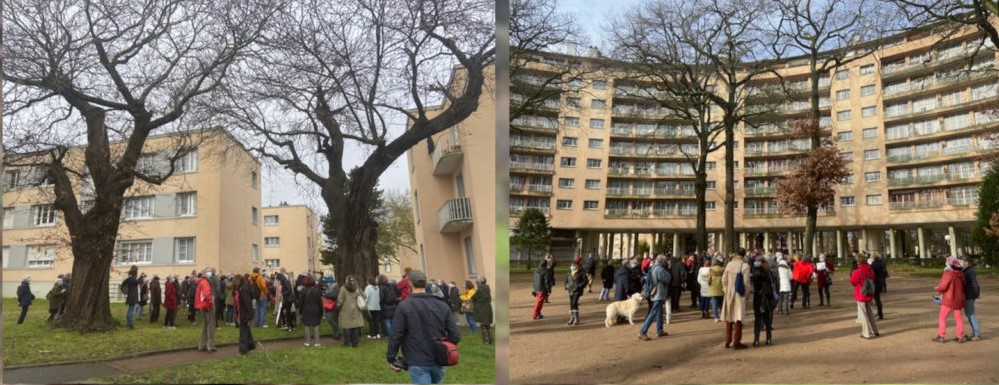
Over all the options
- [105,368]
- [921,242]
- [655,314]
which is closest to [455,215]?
[105,368]

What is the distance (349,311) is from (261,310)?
115 centimetres

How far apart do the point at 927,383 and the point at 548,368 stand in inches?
174

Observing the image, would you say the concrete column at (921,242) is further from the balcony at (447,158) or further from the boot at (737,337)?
the balcony at (447,158)

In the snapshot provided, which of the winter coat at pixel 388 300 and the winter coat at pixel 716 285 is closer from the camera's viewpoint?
the winter coat at pixel 388 300

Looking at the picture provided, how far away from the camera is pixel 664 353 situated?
8703mm

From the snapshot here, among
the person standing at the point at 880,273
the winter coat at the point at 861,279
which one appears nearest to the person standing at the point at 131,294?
the winter coat at the point at 861,279

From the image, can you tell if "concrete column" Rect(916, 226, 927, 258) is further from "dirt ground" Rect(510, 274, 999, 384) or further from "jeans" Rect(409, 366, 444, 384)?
"jeans" Rect(409, 366, 444, 384)

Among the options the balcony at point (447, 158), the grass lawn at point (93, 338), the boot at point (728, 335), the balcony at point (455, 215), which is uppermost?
the balcony at point (447, 158)

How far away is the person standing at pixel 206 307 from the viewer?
676 cm

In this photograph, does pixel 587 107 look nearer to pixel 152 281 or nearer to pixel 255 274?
pixel 255 274

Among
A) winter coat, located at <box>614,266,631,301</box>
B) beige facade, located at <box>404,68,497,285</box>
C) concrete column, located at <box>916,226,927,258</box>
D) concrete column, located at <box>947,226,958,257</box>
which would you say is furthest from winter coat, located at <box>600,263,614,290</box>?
beige facade, located at <box>404,68,497,285</box>

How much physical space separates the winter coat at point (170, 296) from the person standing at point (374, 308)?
6.81ft

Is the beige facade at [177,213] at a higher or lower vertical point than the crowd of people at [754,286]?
higher

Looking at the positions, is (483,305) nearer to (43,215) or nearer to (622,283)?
(43,215)
